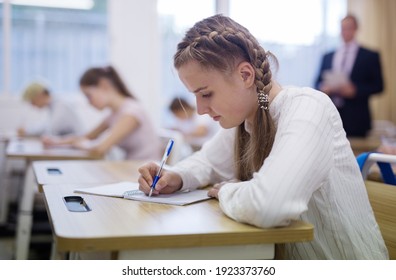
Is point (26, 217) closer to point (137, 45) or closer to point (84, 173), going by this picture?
point (84, 173)

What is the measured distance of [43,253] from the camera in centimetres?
325

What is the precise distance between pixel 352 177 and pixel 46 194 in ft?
2.49

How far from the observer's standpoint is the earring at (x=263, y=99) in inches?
49.9

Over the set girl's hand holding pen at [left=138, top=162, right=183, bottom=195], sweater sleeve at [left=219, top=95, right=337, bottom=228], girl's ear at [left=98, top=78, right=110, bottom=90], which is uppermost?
girl's ear at [left=98, top=78, right=110, bottom=90]

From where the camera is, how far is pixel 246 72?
4.09 feet

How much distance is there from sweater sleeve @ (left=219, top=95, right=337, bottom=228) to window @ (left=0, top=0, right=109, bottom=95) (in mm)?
3978

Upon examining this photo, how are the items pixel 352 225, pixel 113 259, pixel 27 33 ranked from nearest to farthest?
pixel 113 259 < pixel 352 225 < pixel 27 33

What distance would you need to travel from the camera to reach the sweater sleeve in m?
0.99

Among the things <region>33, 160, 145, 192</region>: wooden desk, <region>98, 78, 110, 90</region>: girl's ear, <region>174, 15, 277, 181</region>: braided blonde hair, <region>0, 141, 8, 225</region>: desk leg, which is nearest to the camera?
<region>174, 15, 277, 181</region>: braided blonde hair

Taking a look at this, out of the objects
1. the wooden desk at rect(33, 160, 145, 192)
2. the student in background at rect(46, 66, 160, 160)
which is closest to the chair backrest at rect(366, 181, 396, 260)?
the wooden desk at rect(33, 160, 145, 192)

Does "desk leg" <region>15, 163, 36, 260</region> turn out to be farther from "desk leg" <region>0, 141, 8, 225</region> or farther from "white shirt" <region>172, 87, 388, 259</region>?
"white shirt" <region>172, 87, 388, 259</region>

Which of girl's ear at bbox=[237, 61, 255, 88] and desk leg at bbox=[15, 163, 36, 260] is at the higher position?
girl's ear at bbox=[237, 61, 255, 88]
